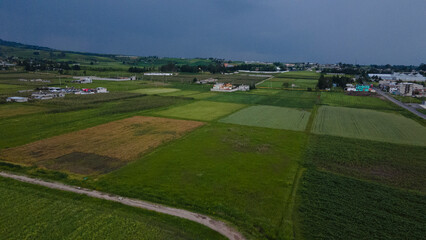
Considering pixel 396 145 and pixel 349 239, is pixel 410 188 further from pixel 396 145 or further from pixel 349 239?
pixel 396 145

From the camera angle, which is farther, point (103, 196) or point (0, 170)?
point (0, 170)

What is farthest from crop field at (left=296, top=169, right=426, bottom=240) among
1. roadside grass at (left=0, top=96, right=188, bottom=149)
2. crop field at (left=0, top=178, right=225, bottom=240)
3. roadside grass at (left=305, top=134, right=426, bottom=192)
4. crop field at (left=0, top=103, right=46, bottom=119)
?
crop field at (left=0, top=103, right=46, bottom=119)

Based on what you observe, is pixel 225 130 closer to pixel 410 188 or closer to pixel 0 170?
pixel 410 188

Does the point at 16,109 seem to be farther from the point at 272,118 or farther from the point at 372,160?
the point at 372,160

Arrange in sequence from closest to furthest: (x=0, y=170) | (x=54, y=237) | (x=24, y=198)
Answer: (x=54, y=237)
(x=24, y=198)
(x=0, y=170)

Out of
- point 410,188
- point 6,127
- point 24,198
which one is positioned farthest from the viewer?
point 6,127

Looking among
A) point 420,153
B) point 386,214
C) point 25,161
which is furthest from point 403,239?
point 25,161

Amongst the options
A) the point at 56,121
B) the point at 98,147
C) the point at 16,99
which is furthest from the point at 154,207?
the point at 16,99
